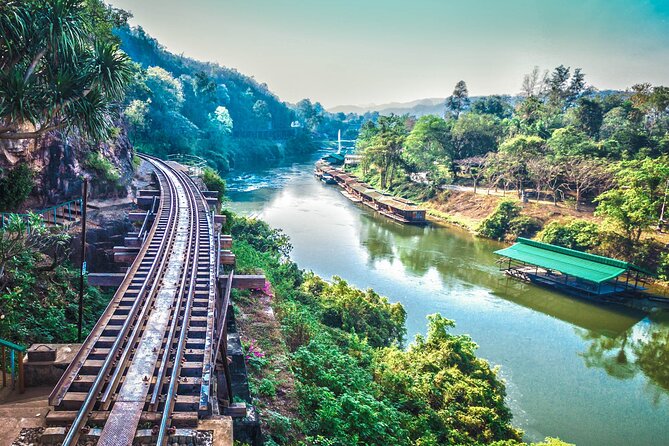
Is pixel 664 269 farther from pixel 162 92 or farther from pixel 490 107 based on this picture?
pixel 162 92

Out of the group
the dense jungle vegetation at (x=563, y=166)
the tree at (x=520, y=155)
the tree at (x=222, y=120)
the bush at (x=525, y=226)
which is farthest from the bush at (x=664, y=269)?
the tree at (x=222, y=120)

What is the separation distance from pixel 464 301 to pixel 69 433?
2569 cm

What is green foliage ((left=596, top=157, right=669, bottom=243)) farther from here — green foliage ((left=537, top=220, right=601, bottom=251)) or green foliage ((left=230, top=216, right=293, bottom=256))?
green foliage ((left=230, top=216, right=293, bottom=256))

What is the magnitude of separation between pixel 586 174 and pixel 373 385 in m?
39.7

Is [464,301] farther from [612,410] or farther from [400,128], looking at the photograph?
[400,128]

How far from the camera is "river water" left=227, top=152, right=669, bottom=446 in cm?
1828

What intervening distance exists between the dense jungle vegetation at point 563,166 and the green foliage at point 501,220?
0.10 meters

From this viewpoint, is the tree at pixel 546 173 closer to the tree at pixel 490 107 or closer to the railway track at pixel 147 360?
the railway track at pixel 147 360

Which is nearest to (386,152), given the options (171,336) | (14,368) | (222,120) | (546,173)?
(546,173)

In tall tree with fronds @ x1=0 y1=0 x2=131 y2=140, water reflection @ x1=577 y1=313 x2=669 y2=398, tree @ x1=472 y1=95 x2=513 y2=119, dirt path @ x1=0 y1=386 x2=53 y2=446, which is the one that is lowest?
water reflection @ x1=577 y1=313 x2=669 y2=398

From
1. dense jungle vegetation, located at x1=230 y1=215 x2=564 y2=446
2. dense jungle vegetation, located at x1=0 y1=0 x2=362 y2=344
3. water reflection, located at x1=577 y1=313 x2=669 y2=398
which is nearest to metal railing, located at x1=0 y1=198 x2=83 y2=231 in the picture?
dense jungle vegetation, located at x1=0 y1=0 x2=362 y2=344

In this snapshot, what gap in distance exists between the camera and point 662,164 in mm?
37781

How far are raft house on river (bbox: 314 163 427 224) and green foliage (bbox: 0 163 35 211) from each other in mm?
39055

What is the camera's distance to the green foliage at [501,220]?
4456 cm
